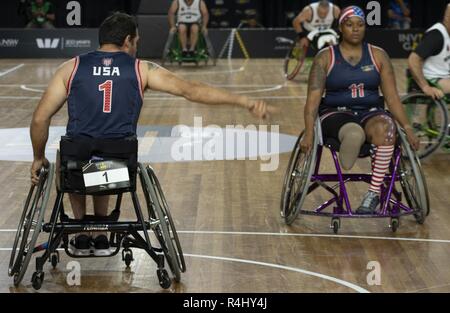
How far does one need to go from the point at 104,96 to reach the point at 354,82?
1.98 meters

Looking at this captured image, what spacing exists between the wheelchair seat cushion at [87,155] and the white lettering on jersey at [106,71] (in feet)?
1.00

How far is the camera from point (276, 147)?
389 inches

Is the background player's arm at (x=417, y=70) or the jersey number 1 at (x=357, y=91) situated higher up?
the jersey number 1 at (x=357, y=91)

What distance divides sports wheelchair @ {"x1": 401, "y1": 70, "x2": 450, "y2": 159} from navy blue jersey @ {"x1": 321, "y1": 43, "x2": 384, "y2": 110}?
194 cm

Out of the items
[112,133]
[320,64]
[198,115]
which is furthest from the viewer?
[198,115]

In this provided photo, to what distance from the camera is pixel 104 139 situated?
538 centimetres

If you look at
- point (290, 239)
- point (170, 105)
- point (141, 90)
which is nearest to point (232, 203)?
point (290, 239)

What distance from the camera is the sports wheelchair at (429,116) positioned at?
347 inches

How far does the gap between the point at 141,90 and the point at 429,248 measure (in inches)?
72.4

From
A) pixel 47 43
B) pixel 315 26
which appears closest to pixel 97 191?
pixel 315 26

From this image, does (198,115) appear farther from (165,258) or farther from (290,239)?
(165,258)

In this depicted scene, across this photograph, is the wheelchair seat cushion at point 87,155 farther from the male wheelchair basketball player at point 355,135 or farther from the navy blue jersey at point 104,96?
the male wheelchair basketball player at point 355,135

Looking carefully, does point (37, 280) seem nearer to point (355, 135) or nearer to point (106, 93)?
point (106, 93)

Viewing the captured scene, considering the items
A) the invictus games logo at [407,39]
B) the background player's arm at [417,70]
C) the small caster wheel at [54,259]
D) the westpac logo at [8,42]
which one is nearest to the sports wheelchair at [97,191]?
the small caster wheel at [54,259]
